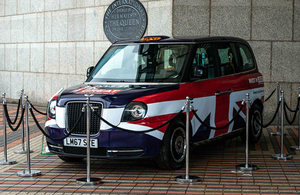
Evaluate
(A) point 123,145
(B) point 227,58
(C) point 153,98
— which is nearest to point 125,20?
(B) point 227,58

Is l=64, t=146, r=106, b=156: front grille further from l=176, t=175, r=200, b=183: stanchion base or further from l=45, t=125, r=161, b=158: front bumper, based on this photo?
l=176, t=175, r=200, b=183: stanchion base

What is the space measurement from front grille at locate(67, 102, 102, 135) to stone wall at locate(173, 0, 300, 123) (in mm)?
6512

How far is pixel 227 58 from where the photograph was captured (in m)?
9.12

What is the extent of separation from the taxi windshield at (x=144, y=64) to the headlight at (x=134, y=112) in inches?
36.6

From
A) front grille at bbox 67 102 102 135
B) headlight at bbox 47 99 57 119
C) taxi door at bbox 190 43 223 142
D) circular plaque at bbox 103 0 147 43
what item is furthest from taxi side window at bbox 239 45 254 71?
circular plaque at bbox 103 0 147 43

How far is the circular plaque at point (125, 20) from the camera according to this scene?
14039mm

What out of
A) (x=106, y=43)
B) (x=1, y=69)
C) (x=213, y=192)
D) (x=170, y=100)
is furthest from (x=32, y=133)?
(x=1, y=69)

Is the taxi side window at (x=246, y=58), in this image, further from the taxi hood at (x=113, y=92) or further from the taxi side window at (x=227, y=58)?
the taxi hood at (x=113, y=92)

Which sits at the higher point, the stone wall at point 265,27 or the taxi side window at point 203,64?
the stone wall at point 265,27

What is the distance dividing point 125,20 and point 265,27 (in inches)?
158

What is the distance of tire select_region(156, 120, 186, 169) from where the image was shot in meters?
7.23

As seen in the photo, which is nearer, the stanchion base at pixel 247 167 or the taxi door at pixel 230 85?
the stanchion base at pixel 247 167

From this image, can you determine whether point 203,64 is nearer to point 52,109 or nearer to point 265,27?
point 52,109

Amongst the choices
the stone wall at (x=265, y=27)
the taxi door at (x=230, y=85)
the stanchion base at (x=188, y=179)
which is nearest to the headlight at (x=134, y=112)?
the stanchion base at (x=188, y=179)
